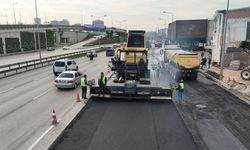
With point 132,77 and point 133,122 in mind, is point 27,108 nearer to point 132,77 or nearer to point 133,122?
point 133,122

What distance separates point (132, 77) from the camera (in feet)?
63.9

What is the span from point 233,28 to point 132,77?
23.5m

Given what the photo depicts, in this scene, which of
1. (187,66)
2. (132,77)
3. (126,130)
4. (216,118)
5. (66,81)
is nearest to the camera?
(126,130)

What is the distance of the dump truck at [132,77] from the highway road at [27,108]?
291 cm

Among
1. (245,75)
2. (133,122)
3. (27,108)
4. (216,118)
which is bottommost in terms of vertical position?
(216,118)

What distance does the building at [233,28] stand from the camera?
111 feet

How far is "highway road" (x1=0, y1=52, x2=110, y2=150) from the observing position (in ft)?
33.8

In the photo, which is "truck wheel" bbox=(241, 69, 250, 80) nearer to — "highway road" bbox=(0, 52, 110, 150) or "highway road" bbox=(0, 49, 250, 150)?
"highway road" bbox=(0, 49, 250, 150)

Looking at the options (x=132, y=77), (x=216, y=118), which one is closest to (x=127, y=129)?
(x=216, y=118)

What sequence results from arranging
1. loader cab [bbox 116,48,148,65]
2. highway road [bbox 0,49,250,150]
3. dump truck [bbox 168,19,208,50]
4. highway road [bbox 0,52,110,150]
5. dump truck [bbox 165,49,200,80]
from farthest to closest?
dump truck [bbox 168,19,208,50] < dump truck [bbox 165,49,200,80] < loader cab [bbox 116,48,148,65] < highway road [bbox 0,52,110,150] < highway road [bbox 0,49,250,150]

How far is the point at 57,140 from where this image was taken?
9.71m

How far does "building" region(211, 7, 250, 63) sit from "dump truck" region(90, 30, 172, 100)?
18086 mm

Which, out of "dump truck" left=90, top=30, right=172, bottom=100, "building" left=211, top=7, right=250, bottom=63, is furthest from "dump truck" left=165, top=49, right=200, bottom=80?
"building" left=211, top=7, right=250, bottom=63

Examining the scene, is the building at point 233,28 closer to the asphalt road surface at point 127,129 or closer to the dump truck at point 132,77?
the dump truck at point 132,77
